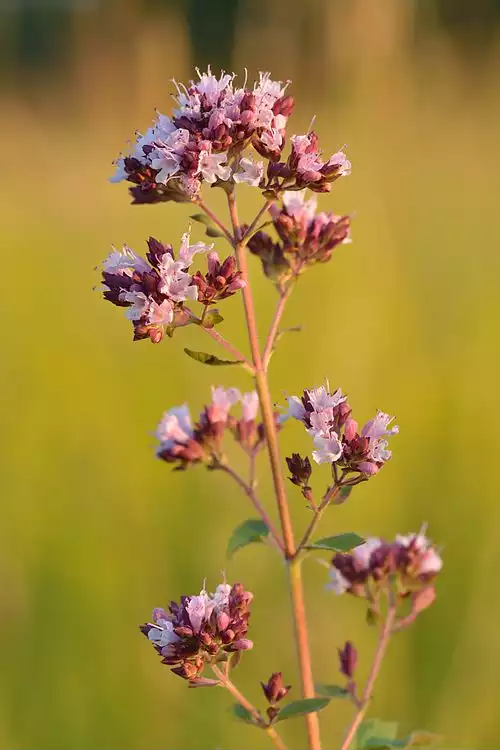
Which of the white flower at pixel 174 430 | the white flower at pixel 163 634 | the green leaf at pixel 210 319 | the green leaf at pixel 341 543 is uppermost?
the green leaf at pixel 210 319

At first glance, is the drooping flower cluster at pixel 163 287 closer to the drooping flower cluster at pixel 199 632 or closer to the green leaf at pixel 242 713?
the drooping flower cluster at pixel 199 632

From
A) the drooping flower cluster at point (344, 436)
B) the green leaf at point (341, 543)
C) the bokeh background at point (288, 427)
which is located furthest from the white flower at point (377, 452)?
the bokeh background at point (288, 427)

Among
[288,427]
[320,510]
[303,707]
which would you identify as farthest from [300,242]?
[288,427]

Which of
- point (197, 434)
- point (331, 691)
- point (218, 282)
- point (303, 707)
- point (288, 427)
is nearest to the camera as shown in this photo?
point (303, 707)

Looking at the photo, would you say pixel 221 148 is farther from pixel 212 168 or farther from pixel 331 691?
pixel 331 691

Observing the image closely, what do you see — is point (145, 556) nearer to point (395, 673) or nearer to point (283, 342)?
point (395, 673)
